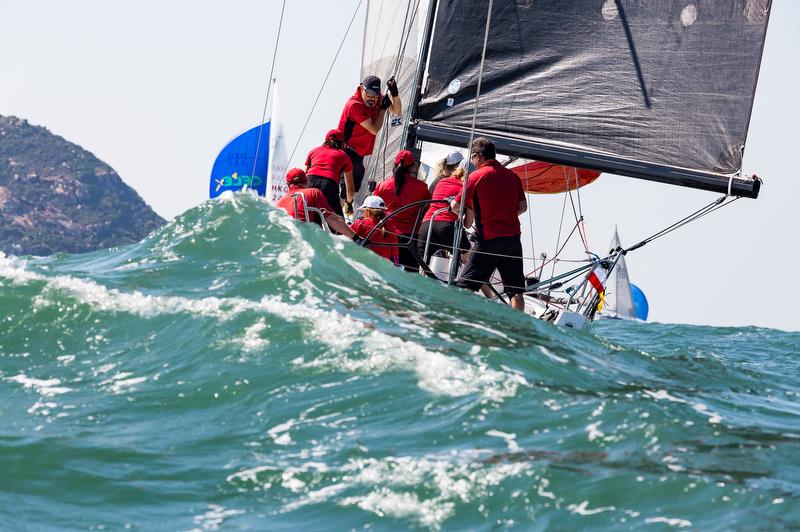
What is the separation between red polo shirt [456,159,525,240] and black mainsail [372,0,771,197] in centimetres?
112

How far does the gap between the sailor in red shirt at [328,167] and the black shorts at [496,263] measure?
1529 millimetres

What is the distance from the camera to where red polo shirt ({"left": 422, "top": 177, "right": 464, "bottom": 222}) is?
32.8ft

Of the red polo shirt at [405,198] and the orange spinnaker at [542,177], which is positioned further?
the orange spinnaker at [542,177]

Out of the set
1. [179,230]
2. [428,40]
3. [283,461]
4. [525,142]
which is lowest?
[283,461]

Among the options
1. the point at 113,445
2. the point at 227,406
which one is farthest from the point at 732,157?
the point at 113,445

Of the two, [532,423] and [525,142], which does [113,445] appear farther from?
[525,142]

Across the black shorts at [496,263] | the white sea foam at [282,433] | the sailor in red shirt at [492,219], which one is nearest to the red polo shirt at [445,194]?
the sailor in red shirt at [492,219]

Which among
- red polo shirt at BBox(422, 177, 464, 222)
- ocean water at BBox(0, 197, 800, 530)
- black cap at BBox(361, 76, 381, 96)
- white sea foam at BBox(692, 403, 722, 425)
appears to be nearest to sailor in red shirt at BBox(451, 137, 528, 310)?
red polo shirt at BBox(422, 177, 464, 222)

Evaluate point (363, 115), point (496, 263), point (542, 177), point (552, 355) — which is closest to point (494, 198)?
point (496, 263)

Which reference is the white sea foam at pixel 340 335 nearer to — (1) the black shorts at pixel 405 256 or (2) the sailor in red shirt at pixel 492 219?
(2) the sailor in red shirt at pixel 492 219

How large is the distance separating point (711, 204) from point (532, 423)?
519 centimetres

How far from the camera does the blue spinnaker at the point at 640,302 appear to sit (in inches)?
1473

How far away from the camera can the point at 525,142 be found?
1028 centimetres

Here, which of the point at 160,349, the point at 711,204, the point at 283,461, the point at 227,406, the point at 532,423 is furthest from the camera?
the point at 711,204
